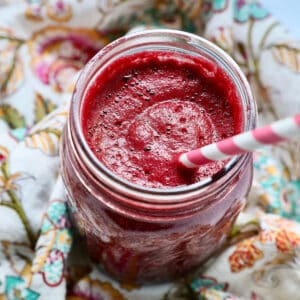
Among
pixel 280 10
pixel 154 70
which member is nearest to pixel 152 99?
pixel 154 70

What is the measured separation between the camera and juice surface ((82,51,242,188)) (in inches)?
28.3

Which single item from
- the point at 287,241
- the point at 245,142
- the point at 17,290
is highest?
the point at 245,142

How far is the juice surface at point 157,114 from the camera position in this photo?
720 millimetres

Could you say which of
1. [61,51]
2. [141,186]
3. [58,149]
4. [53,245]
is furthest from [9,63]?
[141,186]

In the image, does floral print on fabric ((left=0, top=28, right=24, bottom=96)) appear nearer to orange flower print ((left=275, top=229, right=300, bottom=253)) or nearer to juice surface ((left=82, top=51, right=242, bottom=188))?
juice surface ((left=82, top=51, right=242, bottom=188))

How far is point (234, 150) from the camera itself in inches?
24.6

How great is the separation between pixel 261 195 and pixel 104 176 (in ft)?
1.15

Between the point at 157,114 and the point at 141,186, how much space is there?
0.40 feet

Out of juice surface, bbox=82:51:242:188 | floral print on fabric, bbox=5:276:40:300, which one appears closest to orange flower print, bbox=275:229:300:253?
juice surface, bbox=82:51:242:188

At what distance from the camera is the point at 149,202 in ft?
2.18

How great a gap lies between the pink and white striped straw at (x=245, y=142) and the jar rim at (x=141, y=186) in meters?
0.02

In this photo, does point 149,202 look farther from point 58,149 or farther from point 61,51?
point 61,51

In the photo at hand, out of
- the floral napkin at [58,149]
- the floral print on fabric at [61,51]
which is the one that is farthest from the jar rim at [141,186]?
the floral print on fabric at [61,51]

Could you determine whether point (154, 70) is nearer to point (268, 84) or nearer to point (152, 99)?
point (152, 99)
